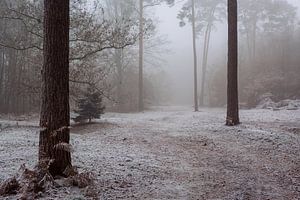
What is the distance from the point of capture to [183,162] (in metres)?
8.12

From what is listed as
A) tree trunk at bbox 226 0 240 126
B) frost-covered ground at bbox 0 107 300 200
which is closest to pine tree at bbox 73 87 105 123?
frost-covered ground at bbox 0 107 300 200

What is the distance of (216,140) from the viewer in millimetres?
10711

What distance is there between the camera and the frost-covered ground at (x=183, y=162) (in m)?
5.88

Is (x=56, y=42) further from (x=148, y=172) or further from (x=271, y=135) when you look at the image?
(x=271, y=135)

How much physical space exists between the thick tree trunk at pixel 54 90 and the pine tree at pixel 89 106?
9695 millimetres

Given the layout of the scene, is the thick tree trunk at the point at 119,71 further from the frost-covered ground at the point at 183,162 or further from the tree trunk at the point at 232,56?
the tree trunk at the point at 232,56

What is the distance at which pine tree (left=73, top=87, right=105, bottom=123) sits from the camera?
15305mm

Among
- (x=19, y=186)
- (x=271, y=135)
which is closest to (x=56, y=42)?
(x=19, y=186)

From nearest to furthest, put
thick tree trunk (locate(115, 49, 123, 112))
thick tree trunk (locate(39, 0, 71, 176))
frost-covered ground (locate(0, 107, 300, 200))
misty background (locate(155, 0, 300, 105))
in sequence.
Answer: thick tree trunk (locate(39, 0, 71, 176)) → frost-covered ground (locate(0, 107, 300, 200)) → thick tree trunk (locate(115, 49, 123, 112)) → misty background (locate(155, 0, 300, 105))

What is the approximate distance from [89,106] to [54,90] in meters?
9.87

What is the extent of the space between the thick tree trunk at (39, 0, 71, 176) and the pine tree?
9.69m

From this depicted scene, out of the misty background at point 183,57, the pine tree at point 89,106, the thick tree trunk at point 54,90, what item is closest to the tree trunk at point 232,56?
the pine tree at point 89,106

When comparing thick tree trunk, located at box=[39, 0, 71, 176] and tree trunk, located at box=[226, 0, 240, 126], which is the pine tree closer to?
tree trunk, located at box=[226, 0, 240, 126]

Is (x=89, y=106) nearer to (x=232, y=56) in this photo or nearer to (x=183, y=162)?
(x=232, y=56)
